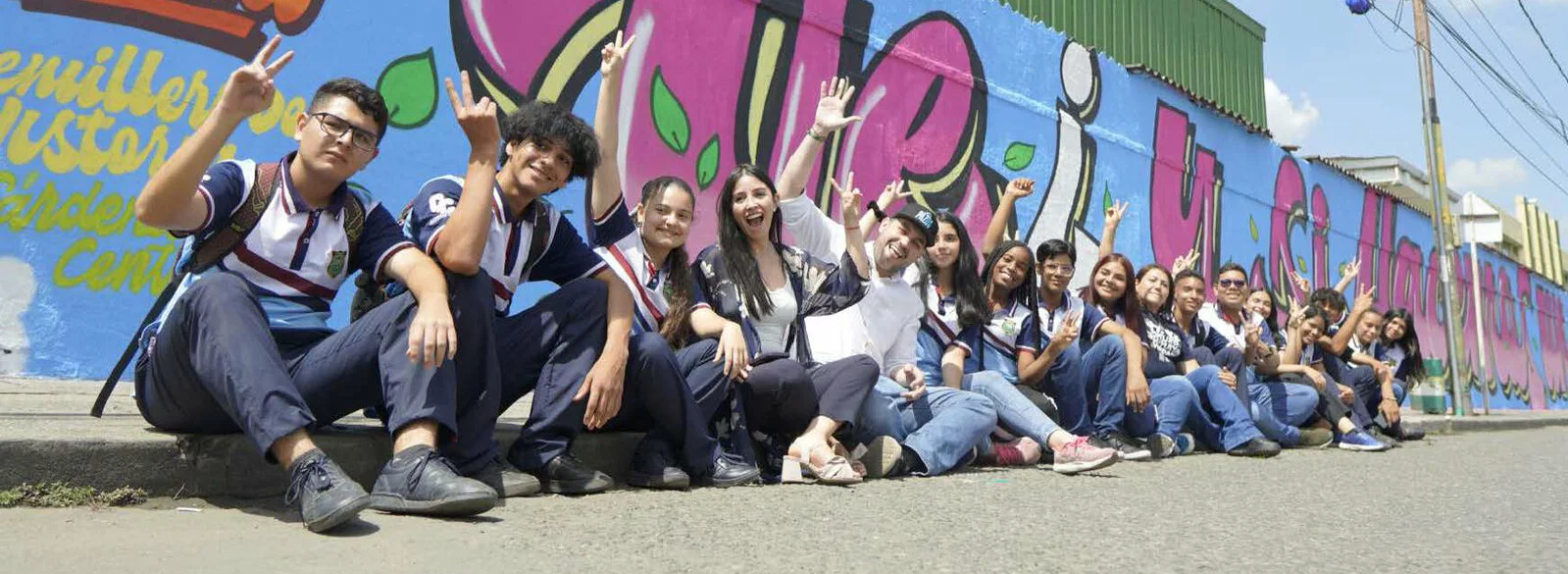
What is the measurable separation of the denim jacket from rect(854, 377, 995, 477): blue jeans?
1.04 feet

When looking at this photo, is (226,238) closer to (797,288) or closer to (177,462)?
(177,462)

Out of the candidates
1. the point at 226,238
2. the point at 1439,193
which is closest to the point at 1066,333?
the point at 226,238

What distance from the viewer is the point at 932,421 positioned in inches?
176

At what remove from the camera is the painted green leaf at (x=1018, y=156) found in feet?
29.6

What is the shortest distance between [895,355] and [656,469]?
4.56ft

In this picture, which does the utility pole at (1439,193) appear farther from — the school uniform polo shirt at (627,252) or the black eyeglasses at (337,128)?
the black eyeglasses at (337,128)

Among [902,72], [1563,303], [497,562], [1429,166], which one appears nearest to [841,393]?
[497,562]

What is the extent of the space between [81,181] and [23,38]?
1.74 ft

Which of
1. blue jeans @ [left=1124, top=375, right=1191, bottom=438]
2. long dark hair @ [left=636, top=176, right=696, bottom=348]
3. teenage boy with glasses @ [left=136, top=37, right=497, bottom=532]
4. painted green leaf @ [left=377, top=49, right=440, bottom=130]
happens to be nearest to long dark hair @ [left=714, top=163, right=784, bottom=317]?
long dark hair @ [left=636, top=176, right=696, bottom=348]

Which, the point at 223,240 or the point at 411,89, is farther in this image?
the point at 411,89

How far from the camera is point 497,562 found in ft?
7.29

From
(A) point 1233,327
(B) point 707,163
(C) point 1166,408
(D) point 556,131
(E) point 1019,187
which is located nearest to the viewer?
(D) point 556,131

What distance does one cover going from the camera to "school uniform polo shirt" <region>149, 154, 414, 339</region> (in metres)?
2.74

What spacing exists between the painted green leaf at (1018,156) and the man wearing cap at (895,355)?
14.6ft
